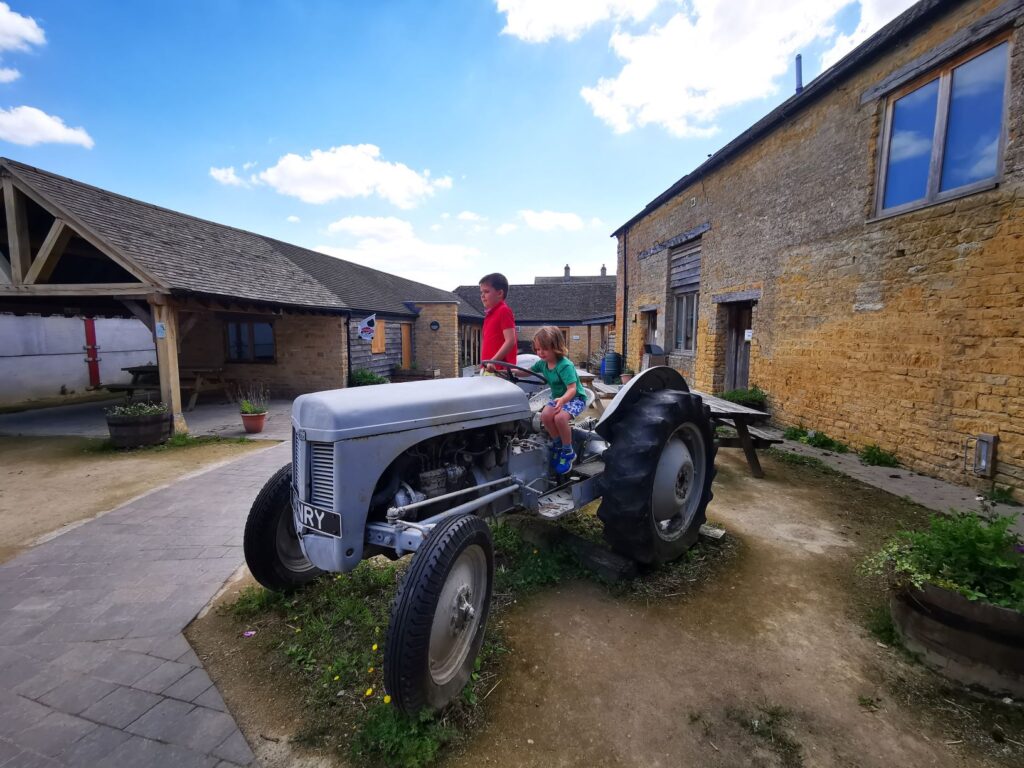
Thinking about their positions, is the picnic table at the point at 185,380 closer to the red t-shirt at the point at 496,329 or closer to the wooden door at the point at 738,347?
the red t-shirt at the point at 496,329

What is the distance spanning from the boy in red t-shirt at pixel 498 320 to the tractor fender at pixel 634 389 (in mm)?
893

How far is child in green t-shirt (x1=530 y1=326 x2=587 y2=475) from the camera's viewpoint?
2857 millimetres

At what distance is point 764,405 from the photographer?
721 cm

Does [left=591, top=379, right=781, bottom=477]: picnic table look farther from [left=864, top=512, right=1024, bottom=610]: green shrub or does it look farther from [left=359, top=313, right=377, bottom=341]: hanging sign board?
[left=359, top=313, right=377, bottom=341]: hanging sign board

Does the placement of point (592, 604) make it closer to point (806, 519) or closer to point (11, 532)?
point (806, 519)

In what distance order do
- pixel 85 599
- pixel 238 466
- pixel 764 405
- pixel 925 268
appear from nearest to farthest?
pixel 85 599 < pixel 925 268 < pixel 238 466 < pixel 764 405

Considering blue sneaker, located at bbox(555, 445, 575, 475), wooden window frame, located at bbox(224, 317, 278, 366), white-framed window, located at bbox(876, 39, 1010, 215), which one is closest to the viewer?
blue sneaker, located at bbox(555, 445, 575, 475)

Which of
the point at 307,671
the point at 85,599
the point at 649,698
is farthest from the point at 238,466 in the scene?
the point at 649,698

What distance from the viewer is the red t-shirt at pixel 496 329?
3.53 metres

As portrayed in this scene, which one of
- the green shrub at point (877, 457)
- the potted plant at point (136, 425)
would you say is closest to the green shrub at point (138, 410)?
the potted plant at point (136, 425)

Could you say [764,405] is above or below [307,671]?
above

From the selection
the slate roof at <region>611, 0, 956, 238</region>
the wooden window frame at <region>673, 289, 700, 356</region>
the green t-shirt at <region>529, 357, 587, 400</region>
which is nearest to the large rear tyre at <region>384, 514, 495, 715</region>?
the green t-shirt at <region>529, 357, 587, 400</region>

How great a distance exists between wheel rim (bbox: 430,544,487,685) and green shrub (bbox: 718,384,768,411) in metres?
6.22

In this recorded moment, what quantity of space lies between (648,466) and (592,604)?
0.84 meters
